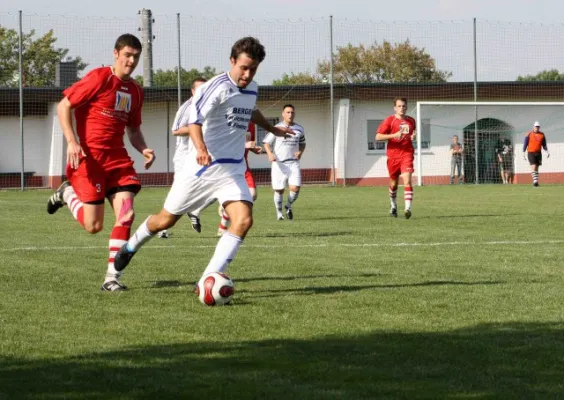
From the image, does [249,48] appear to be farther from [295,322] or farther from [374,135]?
[374,135]

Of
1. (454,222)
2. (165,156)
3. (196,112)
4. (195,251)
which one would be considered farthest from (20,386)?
(165,156)

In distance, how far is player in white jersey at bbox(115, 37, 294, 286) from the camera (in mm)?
8086

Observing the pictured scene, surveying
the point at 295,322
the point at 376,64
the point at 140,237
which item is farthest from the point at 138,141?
the point at 376,64

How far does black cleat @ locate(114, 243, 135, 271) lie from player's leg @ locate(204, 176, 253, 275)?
0.88 metres

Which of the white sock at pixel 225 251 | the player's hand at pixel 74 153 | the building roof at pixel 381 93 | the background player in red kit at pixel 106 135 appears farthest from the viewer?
the building roof at pixel 381 93

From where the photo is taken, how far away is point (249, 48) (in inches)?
313

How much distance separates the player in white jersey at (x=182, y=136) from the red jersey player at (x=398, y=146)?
17.0 feet

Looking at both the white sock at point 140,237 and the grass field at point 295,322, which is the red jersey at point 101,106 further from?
the grass field at point 295,322

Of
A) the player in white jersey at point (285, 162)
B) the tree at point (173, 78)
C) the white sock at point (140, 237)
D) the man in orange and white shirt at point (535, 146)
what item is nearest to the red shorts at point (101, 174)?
the white sock at point (140, 237)

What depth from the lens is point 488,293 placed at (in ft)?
27.5

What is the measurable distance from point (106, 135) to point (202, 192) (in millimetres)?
1264

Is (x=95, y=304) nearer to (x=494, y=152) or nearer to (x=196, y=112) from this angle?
(x=196, y=112)

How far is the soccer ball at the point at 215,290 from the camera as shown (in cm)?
769

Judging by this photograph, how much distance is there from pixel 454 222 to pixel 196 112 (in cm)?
1030
